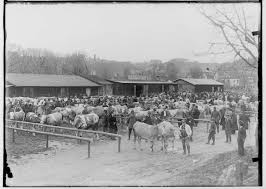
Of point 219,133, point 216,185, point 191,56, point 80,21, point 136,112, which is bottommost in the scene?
point 216,185

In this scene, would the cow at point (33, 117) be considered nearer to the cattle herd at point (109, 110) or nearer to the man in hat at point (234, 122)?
the cattle herd at point (109, 110)

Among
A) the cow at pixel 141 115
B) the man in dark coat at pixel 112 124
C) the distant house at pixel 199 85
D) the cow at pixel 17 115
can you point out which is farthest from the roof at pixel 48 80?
the distant house at pixel 199 85

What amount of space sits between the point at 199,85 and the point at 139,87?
69cm

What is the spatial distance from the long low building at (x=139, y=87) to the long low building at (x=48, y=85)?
0.25m

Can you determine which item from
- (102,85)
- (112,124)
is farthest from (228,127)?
(102,85)

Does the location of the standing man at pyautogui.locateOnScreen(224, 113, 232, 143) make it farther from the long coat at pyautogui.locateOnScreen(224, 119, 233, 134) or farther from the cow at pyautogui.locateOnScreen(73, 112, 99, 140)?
the cow at pyautogui.locateOnScreen(73, 112, 99, 140)

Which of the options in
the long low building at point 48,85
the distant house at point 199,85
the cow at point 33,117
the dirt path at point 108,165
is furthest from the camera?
the distant house at point 199,85

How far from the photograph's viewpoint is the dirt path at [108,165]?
3.25 meters

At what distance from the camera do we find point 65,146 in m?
3.35

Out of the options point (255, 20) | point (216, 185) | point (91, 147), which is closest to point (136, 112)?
point (91, 147)

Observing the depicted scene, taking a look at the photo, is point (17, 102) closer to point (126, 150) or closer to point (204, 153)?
point (126, 150)

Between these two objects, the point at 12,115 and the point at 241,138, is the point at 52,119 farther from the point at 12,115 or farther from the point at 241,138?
the point at 241,138

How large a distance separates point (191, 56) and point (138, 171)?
138 centimetres

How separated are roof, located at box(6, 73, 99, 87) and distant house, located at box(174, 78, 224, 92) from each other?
1029 millimetres
